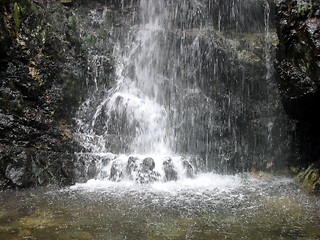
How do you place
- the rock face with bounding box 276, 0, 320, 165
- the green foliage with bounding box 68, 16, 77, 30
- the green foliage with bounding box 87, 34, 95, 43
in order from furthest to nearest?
the green foliage with bounding box 87, 34, 95, 43
the green foliage with bounding box 68, 16, 77, 30
the rock face with bounding box 276, 0, 320, 165

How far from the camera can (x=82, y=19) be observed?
12797 millimetres

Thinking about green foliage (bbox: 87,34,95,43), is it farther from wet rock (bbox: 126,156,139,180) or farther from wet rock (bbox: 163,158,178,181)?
wet rock (bbox: 163,158,178,181)

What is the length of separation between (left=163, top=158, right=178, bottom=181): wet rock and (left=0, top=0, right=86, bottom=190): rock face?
279 cm

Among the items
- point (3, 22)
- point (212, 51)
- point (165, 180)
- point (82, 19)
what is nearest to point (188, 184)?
point (165, 180)

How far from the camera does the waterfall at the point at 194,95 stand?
1099cm

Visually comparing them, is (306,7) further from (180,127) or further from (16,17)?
(16,17)

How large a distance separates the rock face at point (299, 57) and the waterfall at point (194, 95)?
7.14ft

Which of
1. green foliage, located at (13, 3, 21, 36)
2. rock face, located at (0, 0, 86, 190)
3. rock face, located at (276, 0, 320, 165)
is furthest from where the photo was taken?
green foliage, located at (13, 3, 21, 36)

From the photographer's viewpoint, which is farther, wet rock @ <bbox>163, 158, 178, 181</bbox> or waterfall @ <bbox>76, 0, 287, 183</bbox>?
waterfall @ <bbox>76, 0, 287, 183</bbox>

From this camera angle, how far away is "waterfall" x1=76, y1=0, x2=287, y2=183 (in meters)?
11.0

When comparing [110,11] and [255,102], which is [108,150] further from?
[110,11]

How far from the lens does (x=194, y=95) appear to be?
38.5 ft

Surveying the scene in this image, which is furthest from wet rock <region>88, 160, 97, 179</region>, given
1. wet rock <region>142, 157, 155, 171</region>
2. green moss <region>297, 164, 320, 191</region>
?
green moss <region>297, 164, 320, 191</region>

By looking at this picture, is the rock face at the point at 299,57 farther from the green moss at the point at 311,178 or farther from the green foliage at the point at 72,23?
the green foliage at the point at 72,23
